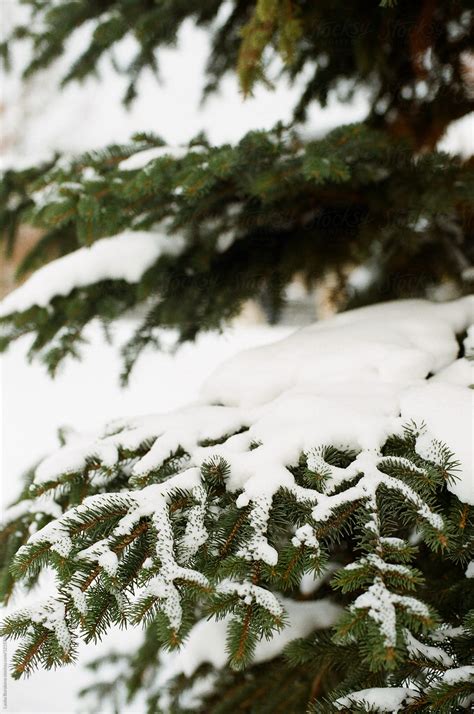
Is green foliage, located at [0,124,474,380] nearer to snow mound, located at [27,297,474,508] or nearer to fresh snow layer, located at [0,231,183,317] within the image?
fresh snow layer, located at [0,231,183,317]

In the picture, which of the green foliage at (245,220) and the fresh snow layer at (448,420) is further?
the green foliage at (245,220)

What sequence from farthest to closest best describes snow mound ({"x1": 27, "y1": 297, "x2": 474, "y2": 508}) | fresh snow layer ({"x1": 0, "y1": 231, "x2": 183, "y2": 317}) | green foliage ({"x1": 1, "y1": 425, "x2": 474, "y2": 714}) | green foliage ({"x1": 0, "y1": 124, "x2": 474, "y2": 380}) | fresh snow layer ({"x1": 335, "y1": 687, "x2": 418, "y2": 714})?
fresh snow layer ({"x1": 0, "y1": 231, "x2": 183, "y2": 317}) < green foliage ({"x1": 0, "y1": 124, "x2": 474, "y2": 380}) < snow mound ({"x1": 27, "y1": 297, "x2": 474, "y2": 508}) < fresh snow layer ({"x1": 335, "y1": 687, "x2": 418, "y2": 714}) < green foliage ({"x1": 1, "y1": 425, "x2": 474, "y2": 714})

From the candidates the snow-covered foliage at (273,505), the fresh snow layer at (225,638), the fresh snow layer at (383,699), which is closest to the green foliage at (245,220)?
the snow-covered foliage at (273,505)

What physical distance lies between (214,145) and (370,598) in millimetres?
1358

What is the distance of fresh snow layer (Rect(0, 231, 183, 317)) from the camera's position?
1.78 m

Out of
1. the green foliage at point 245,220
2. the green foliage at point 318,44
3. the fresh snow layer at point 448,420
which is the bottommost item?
the fresh snow layer at point 448,420

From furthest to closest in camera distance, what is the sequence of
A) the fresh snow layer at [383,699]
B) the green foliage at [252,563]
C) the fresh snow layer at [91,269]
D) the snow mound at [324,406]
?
the fresh snow layer at [91,269] → the snow mound at [324,406] → the fresh snow layer at [383,699] → the green foliage at [252,563]

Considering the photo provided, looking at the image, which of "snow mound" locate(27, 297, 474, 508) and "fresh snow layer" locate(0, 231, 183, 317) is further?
"fresh snow layer" locate(0, 231, 183, 317)

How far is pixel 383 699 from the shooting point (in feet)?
3.35

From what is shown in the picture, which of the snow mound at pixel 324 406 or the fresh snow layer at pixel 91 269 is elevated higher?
the fresh snow layer at pixel 91 269

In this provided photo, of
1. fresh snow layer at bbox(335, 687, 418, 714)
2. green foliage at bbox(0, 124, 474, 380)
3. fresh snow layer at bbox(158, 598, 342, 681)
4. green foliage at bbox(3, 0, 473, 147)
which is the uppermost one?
green foliage at bbox(3, 0, 473, 147)

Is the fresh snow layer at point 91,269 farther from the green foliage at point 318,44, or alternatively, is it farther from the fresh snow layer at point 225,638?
the fresh snow layer at point 225,638

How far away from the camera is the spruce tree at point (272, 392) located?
3.15 feet

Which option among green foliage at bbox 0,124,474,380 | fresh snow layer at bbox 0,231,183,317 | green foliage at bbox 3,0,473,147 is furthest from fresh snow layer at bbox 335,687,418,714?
green foliage at bbox 3,0,473,147
